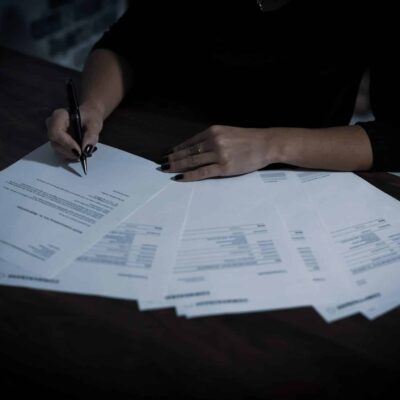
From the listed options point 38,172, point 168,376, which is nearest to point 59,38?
point 38,172

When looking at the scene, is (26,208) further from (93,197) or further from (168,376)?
(168,376)

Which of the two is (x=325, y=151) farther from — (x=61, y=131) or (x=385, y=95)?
(x=61, y=131)

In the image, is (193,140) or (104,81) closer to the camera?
(193,140)

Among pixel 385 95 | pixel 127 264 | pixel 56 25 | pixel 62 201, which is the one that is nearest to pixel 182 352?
pixel 127 264

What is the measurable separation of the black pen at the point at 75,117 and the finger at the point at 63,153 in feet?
→ 0.08

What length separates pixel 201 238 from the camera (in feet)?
2.61

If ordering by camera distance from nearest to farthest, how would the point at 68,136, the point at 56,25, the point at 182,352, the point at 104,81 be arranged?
the point at 182,352, the point at 68,136, the point at 104,81, the point at 56,25

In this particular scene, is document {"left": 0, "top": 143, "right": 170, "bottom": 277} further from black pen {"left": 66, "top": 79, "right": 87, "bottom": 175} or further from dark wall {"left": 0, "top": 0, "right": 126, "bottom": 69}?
dark wall {"left": 0, "top": 0, "right": 126, "bottom": 69}

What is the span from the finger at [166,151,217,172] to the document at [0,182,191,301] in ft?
0.46

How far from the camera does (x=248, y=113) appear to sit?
1.32 metres

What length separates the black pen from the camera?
3.09 feet

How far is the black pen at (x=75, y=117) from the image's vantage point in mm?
943

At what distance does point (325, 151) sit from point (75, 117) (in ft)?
1.67

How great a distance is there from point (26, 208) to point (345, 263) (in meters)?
0.54
